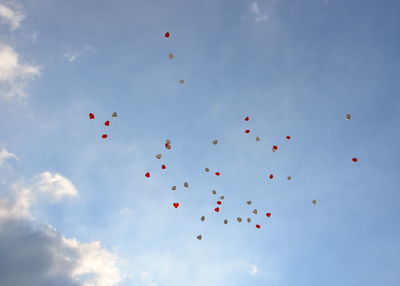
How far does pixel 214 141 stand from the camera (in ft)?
91.9

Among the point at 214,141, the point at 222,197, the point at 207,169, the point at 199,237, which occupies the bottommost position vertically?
the point at 199,237

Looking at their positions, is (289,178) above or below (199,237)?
above

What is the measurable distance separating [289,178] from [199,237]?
28.8 ft

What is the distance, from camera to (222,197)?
26.6 meters

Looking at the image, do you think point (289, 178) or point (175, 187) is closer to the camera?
point (175, 187)

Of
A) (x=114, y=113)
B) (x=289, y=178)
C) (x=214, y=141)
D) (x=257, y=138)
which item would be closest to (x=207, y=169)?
(x=214, y=141)

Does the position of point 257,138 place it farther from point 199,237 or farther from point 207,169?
point 199,237

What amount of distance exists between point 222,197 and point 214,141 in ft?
15.2

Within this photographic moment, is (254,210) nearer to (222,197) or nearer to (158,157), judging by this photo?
(222,197)

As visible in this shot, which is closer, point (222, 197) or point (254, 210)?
point (222, 197)

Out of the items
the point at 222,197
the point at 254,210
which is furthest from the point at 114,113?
the point at 254,210

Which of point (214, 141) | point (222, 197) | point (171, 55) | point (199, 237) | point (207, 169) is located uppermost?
point (171, 55)

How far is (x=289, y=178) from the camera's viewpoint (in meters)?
27.9

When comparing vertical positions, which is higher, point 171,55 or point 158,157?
point 171,55
